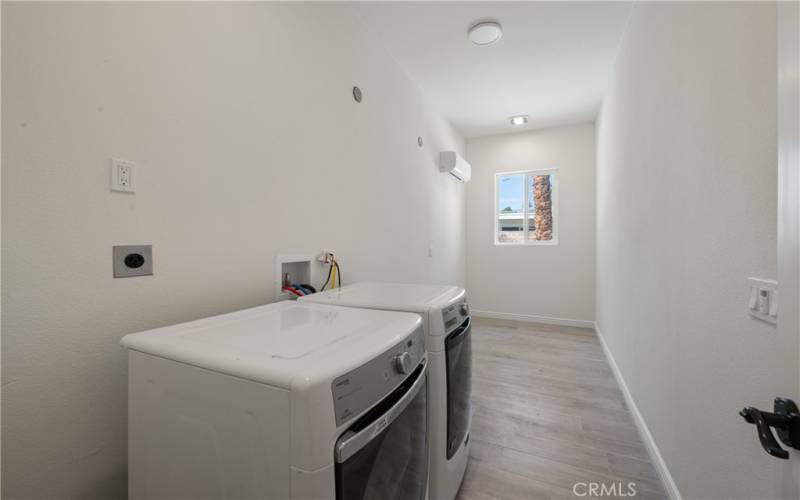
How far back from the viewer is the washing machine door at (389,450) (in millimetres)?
658

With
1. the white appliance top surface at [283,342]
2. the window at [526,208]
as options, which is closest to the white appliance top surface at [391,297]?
the white appliance top surface at [283,342]

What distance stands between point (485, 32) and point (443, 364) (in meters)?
2.33

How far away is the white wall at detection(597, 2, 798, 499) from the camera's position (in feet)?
→ 2.75

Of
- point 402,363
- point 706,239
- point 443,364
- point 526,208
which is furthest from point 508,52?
point 402,363

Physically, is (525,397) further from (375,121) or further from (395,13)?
(395,13)

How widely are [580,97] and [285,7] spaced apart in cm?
311

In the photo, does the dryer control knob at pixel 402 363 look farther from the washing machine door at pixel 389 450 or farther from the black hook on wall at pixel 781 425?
the black hook on wall at pixel 781 425

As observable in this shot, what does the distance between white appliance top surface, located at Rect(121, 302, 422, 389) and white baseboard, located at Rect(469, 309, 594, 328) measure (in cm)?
346

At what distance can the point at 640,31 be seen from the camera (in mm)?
1920

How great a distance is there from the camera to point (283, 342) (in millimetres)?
826

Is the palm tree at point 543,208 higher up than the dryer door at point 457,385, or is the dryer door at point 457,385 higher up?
→ the palm tree at point 543,208

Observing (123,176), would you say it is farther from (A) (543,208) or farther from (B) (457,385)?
(A) (543,208)

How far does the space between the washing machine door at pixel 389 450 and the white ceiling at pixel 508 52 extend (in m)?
2.33

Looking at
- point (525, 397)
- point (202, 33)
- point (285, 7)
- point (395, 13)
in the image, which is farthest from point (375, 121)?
point (525, 397)
